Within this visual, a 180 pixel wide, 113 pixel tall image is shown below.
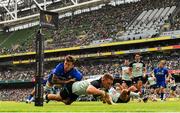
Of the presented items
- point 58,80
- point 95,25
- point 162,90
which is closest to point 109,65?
point 95,25

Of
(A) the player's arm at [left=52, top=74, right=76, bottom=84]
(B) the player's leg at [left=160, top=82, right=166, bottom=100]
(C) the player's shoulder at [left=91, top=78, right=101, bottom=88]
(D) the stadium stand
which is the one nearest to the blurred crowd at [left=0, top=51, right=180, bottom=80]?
(D) the stadium stand

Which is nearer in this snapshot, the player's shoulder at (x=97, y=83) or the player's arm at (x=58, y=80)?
the player's shoulder at (x=97, y=83)

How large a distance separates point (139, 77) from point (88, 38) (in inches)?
1437

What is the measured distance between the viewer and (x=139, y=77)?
63.6ft

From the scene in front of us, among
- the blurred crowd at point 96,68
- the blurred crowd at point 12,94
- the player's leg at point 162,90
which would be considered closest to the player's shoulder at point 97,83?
the player's leg at point 162,90

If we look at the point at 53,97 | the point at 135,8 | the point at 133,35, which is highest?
the point at 135,8

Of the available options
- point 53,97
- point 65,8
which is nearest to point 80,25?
point 65,8

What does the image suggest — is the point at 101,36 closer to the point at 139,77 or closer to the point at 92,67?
the point at 92,67

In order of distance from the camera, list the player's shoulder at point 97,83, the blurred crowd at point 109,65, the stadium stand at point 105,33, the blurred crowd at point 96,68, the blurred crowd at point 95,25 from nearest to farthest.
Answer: the player's shoulder at point 97,83 < the blurred crowd at point 109,65 < the blurred crowd at point 96,68 < the stadium stand at point 105,33 < the blurred crowd at point 95,25

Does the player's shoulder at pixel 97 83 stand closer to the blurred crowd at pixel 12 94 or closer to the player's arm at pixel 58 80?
the player's arm at pixel 58 80

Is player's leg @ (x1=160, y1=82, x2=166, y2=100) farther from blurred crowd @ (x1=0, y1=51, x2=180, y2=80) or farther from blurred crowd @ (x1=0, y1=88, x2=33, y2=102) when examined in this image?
blurred crowd @ (x1=0, y1=88, x2=33, y2=102)

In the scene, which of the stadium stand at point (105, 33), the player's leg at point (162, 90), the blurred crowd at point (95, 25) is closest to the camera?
the player's leg at point (162, 90)

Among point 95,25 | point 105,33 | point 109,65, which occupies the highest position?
point 95,25

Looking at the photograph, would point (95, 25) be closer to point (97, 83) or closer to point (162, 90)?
point (162, 90)
